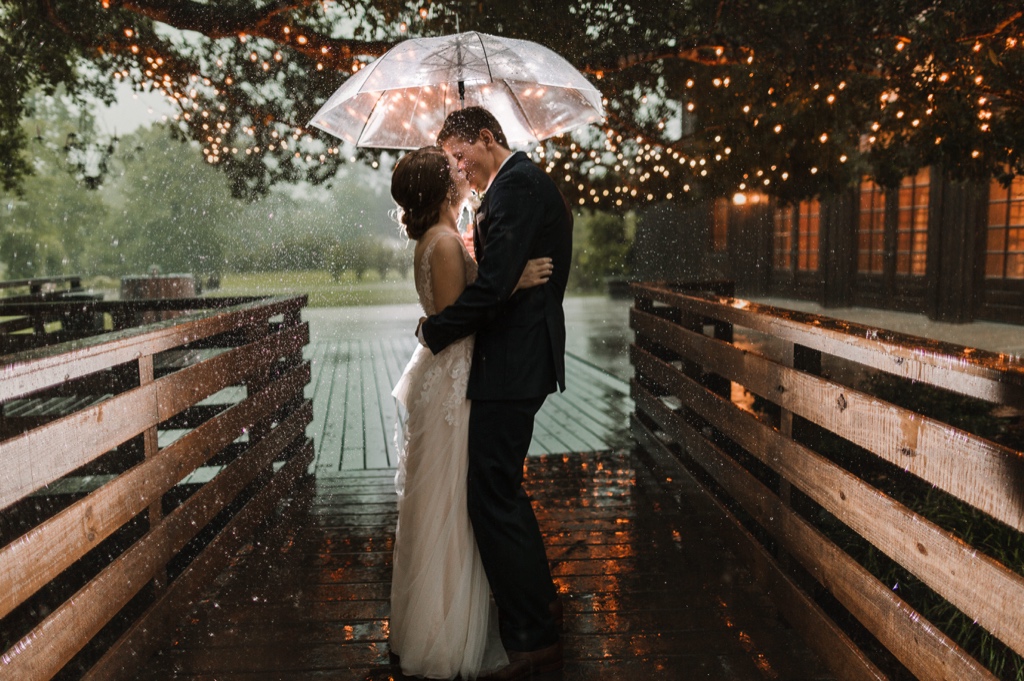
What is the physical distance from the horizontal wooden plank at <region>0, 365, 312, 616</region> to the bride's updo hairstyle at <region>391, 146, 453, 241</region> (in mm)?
1276

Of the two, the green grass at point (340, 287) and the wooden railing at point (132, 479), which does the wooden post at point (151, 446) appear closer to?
the wooden railing at point (132, 479)

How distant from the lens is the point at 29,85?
291 inches

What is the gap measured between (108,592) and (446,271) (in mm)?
1416

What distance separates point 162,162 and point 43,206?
7.82m

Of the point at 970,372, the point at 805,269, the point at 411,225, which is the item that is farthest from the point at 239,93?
the point at 805,269

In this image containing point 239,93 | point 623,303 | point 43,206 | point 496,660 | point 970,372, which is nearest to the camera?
point 970,372

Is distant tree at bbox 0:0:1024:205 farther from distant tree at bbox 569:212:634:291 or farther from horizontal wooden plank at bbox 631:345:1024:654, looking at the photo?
distant tree at bbox 569:212:634:291

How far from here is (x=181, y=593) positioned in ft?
10.3

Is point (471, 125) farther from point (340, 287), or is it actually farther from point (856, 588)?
point (340, 287)

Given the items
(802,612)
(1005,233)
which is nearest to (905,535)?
(802,612)

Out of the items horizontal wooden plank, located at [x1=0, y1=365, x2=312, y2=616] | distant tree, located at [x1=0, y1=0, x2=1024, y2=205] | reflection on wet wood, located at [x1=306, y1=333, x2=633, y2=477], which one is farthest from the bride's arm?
distant tree, located at [x1=0, y1=0, x2=1024, y2=205]

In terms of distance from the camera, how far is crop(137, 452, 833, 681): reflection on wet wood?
2.72 m

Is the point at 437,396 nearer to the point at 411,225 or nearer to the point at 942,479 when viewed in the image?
the point at 411,225

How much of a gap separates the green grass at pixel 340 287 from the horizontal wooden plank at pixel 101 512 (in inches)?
1135
